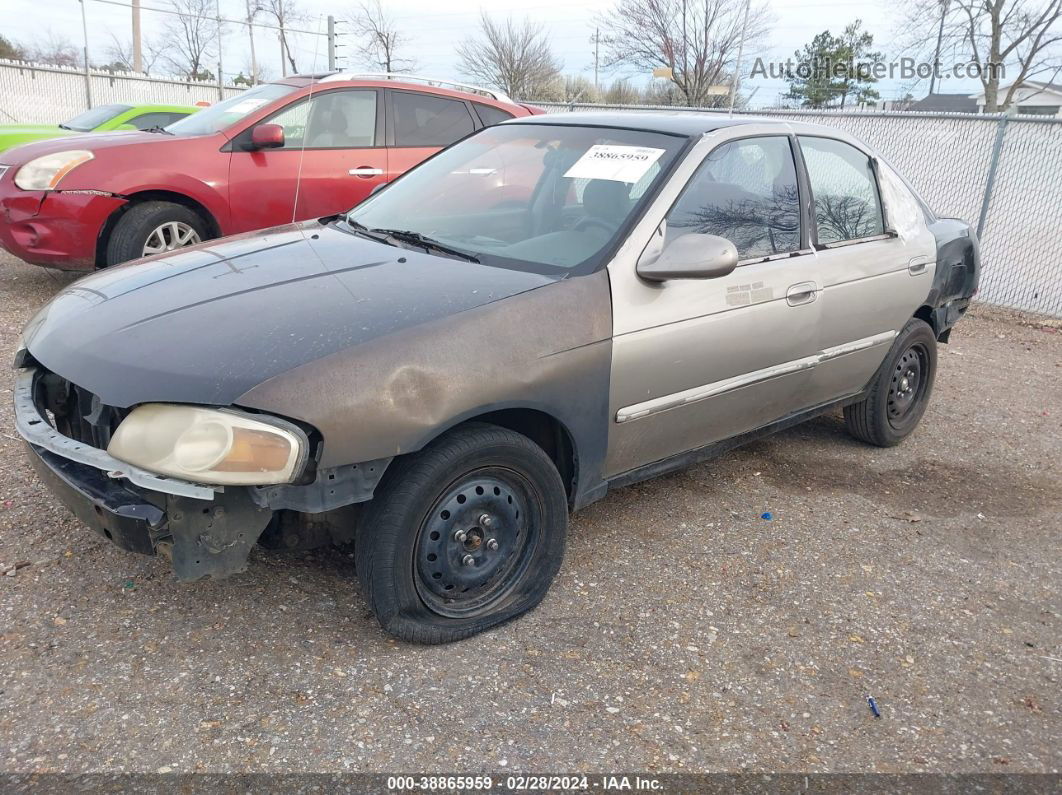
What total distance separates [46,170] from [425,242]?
402cm

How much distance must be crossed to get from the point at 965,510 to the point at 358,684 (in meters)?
3.07

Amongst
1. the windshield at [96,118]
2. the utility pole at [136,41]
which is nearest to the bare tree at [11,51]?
the utility pole at [136,41]

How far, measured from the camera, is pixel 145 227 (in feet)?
20.2

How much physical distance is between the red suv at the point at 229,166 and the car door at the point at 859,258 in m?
3.85

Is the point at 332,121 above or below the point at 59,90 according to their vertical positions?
below

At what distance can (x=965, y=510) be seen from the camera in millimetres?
4223

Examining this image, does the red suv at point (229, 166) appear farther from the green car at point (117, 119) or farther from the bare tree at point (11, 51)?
the bare tree at point (11, 51)

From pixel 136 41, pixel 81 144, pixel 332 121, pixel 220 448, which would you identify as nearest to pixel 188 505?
pixel 220 448

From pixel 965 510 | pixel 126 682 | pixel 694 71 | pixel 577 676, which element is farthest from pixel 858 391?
pixel 694 71

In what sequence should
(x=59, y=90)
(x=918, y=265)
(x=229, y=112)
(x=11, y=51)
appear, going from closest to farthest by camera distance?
(x=918, y=265), (x=229, y=112), (x=59, y=90), (x=11, y=51)

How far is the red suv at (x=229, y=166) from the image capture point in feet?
19.8

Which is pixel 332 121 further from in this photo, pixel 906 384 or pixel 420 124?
pixel 906 384

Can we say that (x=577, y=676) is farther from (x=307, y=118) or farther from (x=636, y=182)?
(x=307, y=118)

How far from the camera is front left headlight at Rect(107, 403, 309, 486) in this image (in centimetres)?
232
